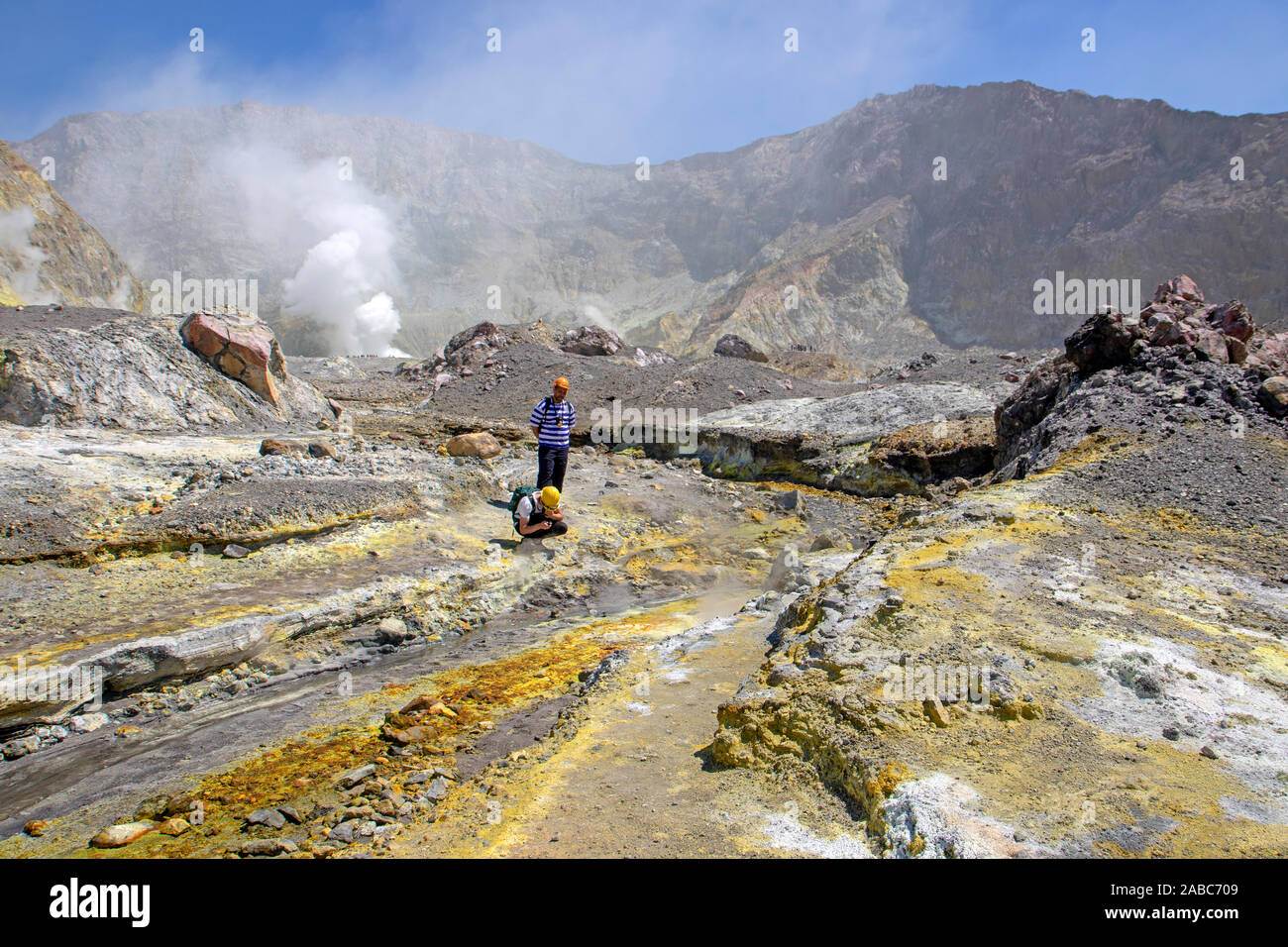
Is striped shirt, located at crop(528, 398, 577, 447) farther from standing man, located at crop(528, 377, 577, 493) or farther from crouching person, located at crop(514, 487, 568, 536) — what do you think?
crouching person, located at crop(514, 487, 568, 536)

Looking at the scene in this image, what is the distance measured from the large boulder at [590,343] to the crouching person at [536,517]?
20989 millimetres

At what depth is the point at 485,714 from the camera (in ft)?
17.7

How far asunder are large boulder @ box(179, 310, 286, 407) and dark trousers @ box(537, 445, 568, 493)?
8147 mm

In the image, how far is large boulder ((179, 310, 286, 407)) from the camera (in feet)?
45.7

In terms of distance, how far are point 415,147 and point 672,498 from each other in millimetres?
92632

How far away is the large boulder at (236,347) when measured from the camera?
45.7ft

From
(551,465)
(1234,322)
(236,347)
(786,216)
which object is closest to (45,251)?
(236,347)

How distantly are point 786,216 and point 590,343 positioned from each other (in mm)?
58462

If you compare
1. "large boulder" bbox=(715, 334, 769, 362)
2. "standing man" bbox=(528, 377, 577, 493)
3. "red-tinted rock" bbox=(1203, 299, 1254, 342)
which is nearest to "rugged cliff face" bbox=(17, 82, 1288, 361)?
"large boulder" bbox=(715, 334, 769, 362)

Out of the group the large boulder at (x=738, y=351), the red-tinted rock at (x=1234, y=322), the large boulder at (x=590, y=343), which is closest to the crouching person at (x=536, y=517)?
the red-tinted rock at (x=1234, y=322)

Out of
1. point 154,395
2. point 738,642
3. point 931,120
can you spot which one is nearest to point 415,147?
point 931,120

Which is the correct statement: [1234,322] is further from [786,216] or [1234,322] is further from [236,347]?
[786,216]
